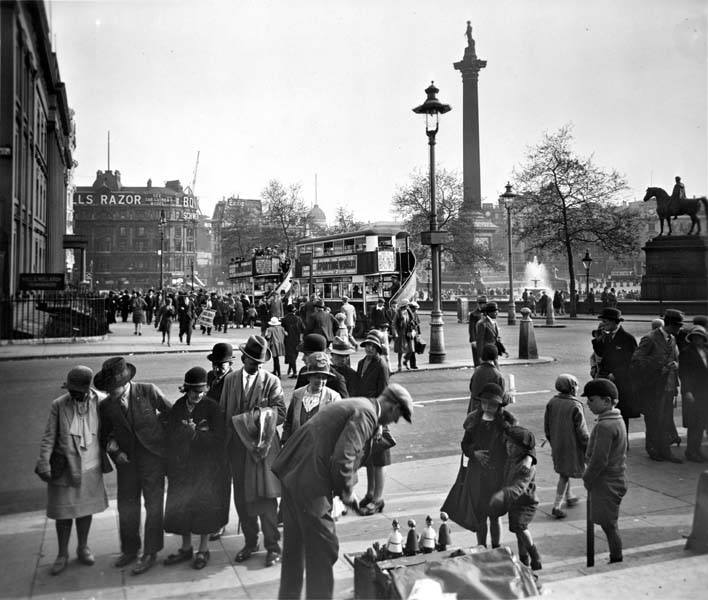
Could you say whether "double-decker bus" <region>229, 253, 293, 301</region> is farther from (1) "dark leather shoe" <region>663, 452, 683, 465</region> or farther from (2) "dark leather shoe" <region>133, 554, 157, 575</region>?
(2) "dark leather shoe" <region>133, 554, 157, 575</region>

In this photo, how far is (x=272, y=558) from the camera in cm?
477

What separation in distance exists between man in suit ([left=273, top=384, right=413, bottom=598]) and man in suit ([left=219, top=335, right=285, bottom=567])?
39.0 inches

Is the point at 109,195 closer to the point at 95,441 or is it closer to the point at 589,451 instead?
the point at 95,441

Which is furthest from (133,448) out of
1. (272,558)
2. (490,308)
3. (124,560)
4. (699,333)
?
(490,308)

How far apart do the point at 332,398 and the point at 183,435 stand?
127 cm

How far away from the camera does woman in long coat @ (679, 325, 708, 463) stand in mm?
7562

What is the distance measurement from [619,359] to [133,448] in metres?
5.75

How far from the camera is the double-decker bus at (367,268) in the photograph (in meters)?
27.9

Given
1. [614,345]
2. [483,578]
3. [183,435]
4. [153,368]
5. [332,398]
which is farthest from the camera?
[153,368]

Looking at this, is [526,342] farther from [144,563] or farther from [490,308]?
[144,563]

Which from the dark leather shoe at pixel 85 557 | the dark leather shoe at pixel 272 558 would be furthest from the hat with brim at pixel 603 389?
the dark leather shoe at pixel 85 557

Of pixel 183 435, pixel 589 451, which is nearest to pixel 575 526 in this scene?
pixel 589 451

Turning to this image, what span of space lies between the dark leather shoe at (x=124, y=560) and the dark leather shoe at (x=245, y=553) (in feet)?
2.51

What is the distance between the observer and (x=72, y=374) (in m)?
4.45
